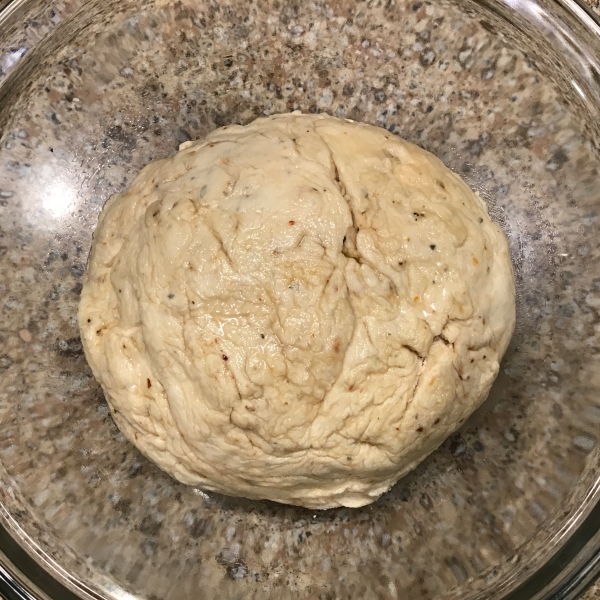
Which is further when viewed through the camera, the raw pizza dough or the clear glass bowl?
the clear glass bowl

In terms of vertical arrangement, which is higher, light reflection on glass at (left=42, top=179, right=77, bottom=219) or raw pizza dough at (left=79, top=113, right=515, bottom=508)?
light reflection on glass at (left=42, top=179, right=77, bottom=219)

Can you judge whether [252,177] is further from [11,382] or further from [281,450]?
[11,382]

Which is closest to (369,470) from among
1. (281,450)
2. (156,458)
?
(281,450)

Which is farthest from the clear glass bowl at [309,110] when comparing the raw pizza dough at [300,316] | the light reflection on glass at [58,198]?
the raw pizza dough at [300,316]

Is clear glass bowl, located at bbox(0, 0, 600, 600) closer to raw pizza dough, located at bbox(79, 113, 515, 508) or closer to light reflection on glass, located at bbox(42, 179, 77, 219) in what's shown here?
light reflection on glass, located at bbox(42, 179, 77, 219)

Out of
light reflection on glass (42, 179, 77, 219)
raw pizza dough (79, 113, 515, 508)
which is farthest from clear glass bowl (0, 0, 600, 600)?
raw pizza dough (79, 113, 515, 508)
